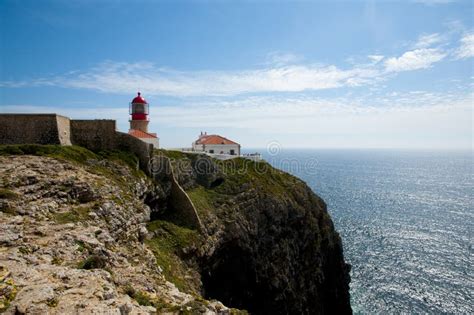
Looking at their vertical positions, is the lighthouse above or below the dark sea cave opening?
above

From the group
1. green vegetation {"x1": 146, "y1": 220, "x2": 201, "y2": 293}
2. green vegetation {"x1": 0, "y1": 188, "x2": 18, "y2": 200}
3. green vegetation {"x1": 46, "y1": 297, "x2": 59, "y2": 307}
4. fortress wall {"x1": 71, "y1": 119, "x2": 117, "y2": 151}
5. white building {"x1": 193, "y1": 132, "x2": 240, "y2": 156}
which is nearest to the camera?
green vegetation {"x1": 46, "y1": 297, "x2": 59, "y2": 307}

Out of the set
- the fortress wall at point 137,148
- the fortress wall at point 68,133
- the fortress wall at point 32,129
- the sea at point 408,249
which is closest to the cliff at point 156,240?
the fortress wall at point 137,148

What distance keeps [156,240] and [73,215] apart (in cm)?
933

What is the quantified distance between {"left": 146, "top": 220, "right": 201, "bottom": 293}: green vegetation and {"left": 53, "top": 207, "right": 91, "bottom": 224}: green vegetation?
655 centimetres

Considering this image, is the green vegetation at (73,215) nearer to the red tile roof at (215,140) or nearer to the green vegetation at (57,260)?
the green vegetation at (57,260)

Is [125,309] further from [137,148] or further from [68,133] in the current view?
[68,133]

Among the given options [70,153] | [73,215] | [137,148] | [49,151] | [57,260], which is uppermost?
[137,148]

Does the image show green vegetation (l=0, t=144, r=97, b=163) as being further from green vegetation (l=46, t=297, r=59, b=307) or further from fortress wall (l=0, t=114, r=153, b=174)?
green vegetation (l=46, t=297, r=59, b=307)

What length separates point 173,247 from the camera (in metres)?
25.7

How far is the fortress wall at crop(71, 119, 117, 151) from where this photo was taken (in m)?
30.1

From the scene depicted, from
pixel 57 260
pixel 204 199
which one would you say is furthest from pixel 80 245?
pixel 204 199

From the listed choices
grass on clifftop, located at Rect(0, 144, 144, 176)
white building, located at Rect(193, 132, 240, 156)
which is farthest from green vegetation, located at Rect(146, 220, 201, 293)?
white building, located at Rect(193, 132, 240, 156)

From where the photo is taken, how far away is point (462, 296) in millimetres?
45500

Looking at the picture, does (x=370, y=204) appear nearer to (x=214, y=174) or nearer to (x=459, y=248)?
(x=459, y=248)
